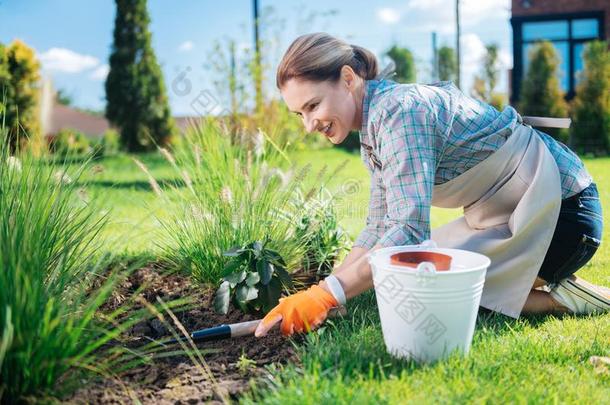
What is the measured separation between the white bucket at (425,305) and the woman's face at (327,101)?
22.8 inches

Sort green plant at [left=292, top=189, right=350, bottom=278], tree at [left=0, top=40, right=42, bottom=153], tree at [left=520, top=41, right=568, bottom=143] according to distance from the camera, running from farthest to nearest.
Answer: tree at [left=520, top=41, right=568, bottom=143]
tree at [left=0, top=40, right=42, bottom=153]
green plant at [left=292, top=189, right=350, bottom=278]

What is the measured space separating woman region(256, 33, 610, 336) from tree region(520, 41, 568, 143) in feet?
33.8

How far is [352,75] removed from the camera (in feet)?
7.79

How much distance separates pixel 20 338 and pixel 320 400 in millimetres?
772

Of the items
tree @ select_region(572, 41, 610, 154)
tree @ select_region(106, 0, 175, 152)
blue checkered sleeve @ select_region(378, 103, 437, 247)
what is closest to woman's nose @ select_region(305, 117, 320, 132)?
blue checkered sleeve @ select_region(378, 103, 437, 247)

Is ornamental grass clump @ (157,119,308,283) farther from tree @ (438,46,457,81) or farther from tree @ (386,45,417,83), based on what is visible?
tree @ (438,46,457,81)

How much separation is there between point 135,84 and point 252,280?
40.7ft

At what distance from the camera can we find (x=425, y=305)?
1.93 meters

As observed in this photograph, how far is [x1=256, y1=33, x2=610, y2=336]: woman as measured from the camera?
2172 millimetres

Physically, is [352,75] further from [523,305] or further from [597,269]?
[597,269]

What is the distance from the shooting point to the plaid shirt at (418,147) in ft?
6.99

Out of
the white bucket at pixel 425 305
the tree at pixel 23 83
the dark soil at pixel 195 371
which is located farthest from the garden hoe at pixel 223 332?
the tree at pixel 23 83

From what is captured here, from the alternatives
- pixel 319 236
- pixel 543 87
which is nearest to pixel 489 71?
pixel 543 87

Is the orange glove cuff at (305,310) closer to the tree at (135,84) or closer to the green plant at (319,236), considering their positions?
the green plant at (319,236)
